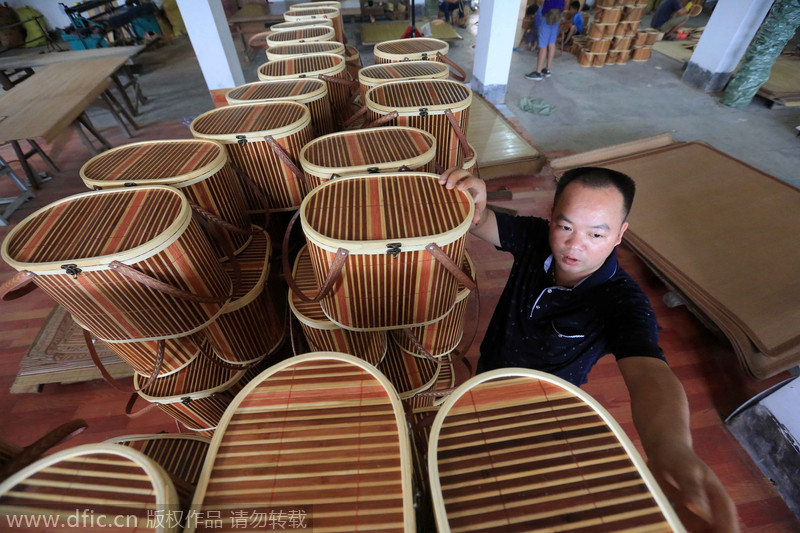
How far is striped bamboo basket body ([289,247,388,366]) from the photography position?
4.14ft

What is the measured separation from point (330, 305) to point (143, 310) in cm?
51

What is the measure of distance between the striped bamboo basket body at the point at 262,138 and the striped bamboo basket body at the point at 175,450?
90cm

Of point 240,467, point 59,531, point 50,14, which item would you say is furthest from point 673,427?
point 50,14

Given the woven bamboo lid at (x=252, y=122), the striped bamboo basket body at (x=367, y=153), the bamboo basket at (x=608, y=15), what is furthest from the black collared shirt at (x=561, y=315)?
the bamboo basket at (x=608, y=15)

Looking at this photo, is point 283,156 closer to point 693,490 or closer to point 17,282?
point 17,282

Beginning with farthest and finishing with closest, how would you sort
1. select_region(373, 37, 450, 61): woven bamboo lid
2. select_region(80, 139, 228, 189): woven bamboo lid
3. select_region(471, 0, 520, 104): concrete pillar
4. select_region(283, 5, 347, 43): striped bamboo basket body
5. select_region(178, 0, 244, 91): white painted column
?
select_region(471, 0, 520, 104): concrete pillar
select_region(178, 0, 244, 91): white painted column
select_region(283, 5, 347, 43): striped bamboo basket body
select_region(373, 37, 450, 61): woven bamboo lid
select_region(80, 139, 228, 189): woven bamboo lid

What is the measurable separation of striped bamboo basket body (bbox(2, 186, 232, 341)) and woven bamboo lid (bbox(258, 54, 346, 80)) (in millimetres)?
1090

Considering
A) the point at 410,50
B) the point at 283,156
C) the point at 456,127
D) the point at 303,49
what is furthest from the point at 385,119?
the point at 303,49

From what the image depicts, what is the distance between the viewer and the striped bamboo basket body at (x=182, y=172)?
1139 mm

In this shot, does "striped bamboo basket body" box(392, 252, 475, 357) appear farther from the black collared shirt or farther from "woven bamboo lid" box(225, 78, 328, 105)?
"woven bamboo lid" box(225, 78, 328, 105)

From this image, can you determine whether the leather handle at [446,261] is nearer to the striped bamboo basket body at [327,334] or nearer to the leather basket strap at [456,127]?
the striped bamboo basket body at [327,334]

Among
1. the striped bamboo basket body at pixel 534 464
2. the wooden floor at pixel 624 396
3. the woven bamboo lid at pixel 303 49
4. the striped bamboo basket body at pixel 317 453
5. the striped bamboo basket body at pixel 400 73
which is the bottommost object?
the wooden floor at pixel 624 396

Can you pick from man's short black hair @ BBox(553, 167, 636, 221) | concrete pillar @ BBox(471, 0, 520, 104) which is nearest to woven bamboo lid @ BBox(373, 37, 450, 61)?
man's short black hair @ BBox(553, 167, 636, 221)

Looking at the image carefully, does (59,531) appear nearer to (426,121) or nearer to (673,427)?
(673,427)
